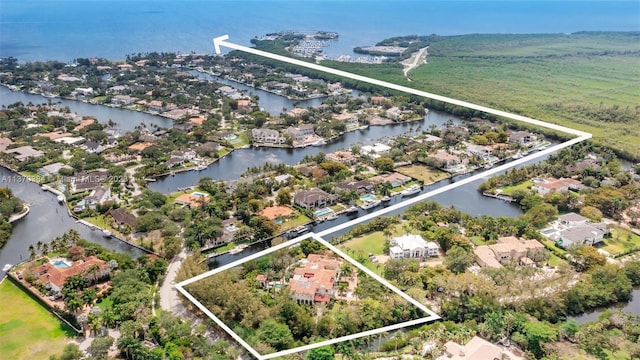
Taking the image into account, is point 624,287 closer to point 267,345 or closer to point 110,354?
point 267,345

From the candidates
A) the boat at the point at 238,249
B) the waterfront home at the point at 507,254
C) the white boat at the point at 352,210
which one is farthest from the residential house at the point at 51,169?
the waterfront home at the point at 507,254

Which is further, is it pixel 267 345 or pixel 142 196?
pixel 142 196

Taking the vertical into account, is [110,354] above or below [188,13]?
below

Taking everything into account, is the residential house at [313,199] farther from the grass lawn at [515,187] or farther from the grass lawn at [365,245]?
the grass lawn at [515,187]

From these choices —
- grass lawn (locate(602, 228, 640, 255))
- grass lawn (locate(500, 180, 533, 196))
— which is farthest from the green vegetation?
grass lawn (locate(602, 228, 640, 255))

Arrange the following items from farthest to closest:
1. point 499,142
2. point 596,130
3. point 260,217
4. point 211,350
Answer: point 596,130 → point 499,142 → point 260,217 → point 211,350

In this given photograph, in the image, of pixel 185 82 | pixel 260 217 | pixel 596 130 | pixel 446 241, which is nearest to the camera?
pixel 446 241

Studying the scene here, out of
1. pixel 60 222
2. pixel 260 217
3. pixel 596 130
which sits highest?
pixel 596 130

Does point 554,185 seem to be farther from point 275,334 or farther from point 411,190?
point 275,334

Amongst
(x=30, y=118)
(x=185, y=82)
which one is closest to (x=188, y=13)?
(x=185, y=82)
